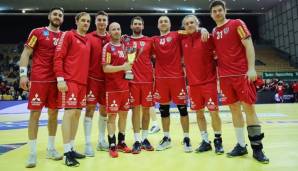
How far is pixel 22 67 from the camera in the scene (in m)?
3.76

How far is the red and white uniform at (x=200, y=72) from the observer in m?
4.03

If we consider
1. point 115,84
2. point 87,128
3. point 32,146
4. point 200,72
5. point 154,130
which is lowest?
point 154,130

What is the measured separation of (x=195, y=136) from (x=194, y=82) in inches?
58.9

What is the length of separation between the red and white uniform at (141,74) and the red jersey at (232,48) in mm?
1108

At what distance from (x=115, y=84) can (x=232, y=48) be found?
1651 mm

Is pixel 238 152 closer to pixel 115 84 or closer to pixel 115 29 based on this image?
pixel 115 84

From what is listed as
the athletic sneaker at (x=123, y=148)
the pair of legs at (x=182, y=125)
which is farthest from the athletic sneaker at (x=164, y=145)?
the athletic sneaker at (x=123, y=148)

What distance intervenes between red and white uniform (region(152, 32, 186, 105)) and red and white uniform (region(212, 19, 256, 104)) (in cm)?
71

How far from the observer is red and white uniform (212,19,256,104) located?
3.55m

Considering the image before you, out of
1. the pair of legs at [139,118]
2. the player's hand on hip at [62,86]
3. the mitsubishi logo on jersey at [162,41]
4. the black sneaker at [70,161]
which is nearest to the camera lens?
the black sneaker at [70,161]

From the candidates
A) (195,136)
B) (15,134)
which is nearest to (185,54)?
(195,136)

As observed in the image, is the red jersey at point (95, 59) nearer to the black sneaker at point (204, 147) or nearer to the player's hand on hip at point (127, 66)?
the player's hand on hip at point (127, 66)

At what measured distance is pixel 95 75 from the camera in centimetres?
423

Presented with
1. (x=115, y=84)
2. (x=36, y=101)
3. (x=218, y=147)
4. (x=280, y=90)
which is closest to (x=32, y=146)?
(x=36, y=101)
